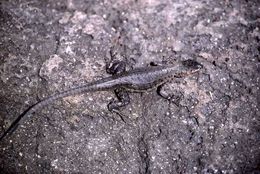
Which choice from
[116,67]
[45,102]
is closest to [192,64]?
[116,67]

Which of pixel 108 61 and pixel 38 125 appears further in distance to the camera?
pixel 108 61

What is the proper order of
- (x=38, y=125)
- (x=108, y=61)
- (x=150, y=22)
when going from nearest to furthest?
(x=38, y=125), (x=108, y=61), (x=150, y=22)

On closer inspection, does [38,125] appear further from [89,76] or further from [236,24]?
[236,24]

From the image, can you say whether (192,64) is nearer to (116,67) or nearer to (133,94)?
(133,94)

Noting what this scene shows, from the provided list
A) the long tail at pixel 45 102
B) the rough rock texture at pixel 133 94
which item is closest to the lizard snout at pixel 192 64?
the rough rock texture at pixel 133 94

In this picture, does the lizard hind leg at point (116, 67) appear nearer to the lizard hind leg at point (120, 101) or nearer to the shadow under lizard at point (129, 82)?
the shadow under lizard at point (129, 82)

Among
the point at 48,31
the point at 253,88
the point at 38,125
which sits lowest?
the point at 38,125

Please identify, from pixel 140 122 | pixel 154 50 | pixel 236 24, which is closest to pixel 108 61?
A: pixel 154 50

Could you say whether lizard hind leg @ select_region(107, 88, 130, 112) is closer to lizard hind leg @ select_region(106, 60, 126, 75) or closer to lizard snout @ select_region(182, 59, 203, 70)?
lizard hind leg @ select_region(106, 60, 126, 75)
